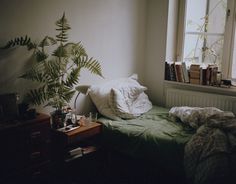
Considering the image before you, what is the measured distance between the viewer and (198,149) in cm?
229

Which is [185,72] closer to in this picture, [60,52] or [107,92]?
[107,92]

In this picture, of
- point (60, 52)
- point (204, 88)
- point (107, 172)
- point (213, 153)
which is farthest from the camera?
point (204, 88)

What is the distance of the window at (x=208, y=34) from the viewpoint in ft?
10.9

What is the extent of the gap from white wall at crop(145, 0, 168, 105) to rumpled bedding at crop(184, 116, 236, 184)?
1.31 metres

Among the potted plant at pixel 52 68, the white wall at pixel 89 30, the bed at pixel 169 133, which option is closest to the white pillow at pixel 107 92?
the bed at pixel 169 133

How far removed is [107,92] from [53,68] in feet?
2.31

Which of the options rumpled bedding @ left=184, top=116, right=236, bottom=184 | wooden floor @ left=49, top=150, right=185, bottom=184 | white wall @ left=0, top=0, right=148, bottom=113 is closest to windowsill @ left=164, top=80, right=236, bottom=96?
white wall @ left=0, top=0, right=148, bottom=113

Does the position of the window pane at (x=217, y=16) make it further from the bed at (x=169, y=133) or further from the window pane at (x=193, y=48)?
the bed at (x=169, y=133)

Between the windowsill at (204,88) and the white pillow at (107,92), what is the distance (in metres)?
0.53

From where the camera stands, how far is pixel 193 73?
3404 millimetres

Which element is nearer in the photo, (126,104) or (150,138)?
(150,138)

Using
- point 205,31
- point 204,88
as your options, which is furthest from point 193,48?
point 204,88

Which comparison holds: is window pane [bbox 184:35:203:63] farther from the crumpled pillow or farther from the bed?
the crumpled pillow

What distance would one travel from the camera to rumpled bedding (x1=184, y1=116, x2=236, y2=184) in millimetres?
2094
